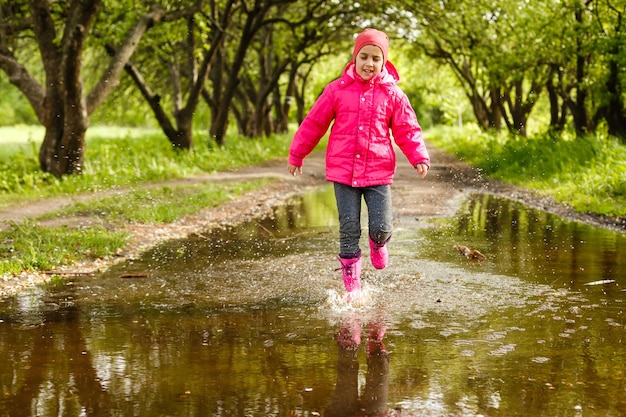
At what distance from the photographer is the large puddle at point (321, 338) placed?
11.5ft

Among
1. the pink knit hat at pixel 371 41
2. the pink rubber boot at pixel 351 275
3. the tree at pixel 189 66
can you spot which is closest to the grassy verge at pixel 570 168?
the pink rubber boot at pixel 351 275

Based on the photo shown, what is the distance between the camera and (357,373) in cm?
392

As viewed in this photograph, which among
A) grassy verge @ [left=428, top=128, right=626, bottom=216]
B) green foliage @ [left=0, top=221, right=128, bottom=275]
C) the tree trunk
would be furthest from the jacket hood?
the tree trunk

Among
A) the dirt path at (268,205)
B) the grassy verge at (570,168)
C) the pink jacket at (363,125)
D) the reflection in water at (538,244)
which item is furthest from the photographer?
the grassy verge at (570,168)

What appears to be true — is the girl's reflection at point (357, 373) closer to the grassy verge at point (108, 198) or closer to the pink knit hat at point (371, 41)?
the pink knit hat at point (371, 41)

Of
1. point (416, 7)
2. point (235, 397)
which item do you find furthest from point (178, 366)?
point (416, 7)

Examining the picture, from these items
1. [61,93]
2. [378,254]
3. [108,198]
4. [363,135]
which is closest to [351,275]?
[378,254]

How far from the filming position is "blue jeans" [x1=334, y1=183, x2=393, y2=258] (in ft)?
19.2

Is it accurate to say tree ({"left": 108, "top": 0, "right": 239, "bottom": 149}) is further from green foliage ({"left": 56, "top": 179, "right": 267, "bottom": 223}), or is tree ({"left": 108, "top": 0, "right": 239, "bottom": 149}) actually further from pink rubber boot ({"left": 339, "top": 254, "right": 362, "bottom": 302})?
pink rubber boot ({"left": 339, "top": 254, "right": 362, "bottom": 302})

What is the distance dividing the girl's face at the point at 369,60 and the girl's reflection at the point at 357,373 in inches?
68.4

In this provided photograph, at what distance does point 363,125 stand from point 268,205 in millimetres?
7776

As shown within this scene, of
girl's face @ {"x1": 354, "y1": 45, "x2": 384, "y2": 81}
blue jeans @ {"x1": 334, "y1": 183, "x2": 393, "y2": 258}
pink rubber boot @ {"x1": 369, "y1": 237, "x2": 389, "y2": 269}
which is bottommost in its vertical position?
pink rubber boot @ {"x1": 369, "y1": 237, "x2": 389, "y2": 269}

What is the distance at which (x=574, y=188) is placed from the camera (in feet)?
43.1

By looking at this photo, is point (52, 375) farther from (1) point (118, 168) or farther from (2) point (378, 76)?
(1) point (118, 168)
